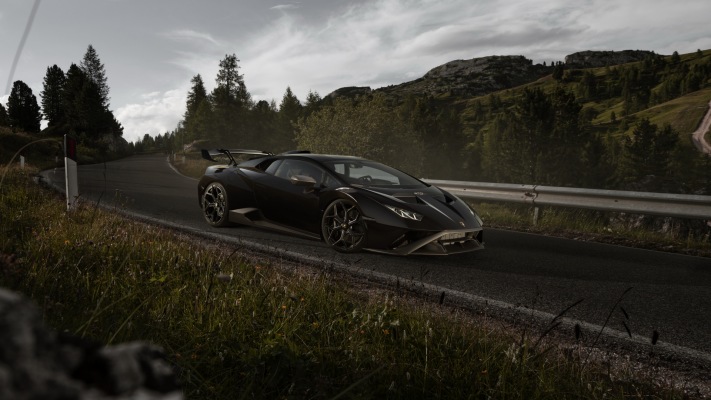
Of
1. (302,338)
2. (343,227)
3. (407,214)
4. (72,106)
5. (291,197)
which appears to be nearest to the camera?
(302,338)

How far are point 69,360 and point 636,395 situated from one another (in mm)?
2655

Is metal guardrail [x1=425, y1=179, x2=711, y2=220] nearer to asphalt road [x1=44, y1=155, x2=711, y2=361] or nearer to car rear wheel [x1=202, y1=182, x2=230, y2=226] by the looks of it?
asphalt road [x1=44, y1=155, x2=711, y2=361]

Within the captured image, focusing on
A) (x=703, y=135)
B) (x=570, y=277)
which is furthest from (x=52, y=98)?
(x=703, y=135)

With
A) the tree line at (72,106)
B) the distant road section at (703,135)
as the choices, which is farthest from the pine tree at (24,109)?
the distant road section at (703,135)

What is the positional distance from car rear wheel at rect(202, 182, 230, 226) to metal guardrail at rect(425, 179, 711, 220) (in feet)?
19.0

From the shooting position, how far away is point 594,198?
355 inches

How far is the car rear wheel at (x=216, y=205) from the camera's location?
24.1 ft

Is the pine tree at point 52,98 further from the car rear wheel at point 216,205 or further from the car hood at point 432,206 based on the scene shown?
the car hood at point 432,206

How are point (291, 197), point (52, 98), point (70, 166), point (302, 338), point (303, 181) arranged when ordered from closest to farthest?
point (302, 338), point (303, 181), point (291, 197), point (70, 166), point (52, 98)

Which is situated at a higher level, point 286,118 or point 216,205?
point 286,118

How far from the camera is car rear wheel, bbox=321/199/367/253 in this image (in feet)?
18.5

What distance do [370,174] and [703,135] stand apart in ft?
497

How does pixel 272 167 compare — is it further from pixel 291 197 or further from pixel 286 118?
pixel 286 118

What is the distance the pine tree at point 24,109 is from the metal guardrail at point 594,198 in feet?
267
